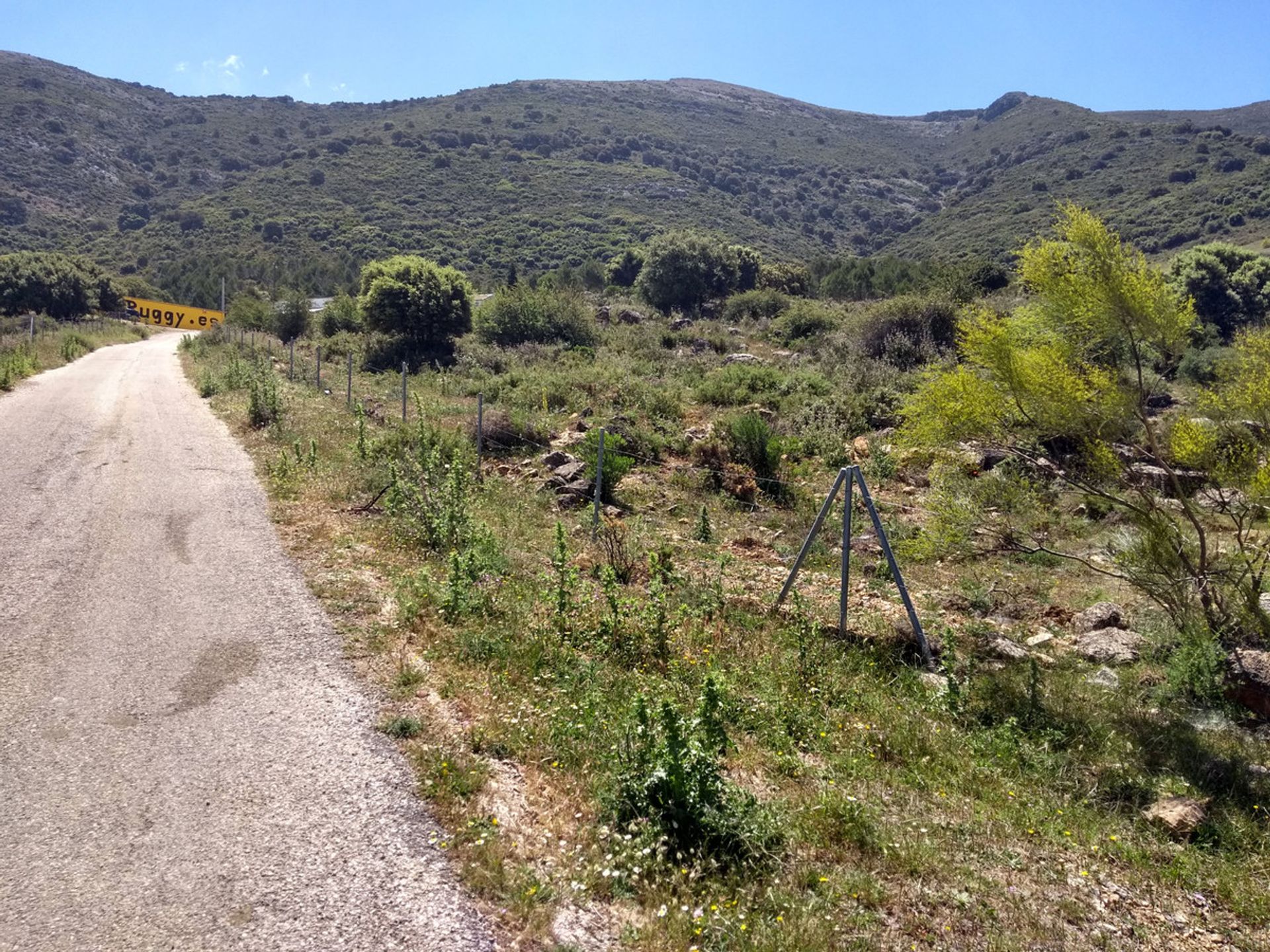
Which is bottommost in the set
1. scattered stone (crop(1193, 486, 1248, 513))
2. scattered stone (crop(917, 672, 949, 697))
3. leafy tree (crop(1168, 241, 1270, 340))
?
scattered stone (crop(917, 672, 949, 697))

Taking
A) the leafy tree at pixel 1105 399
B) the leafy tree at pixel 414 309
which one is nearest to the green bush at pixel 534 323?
the leafy tree at pixel 414 309

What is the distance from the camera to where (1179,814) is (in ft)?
15.4

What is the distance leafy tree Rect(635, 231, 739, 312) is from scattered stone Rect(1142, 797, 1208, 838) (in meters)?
35.5

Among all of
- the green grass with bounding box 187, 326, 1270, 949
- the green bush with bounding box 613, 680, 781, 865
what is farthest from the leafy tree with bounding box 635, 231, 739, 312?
the green bush with bounding box 613, 680, 781, 865

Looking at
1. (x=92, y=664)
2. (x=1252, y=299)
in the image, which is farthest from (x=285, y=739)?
(x=1252, y=299)

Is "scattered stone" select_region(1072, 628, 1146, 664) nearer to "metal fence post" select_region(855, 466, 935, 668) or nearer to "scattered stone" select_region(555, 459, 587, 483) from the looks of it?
"metal fence post" select_region(855, 466, 935, 668)

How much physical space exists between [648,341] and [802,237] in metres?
52.6

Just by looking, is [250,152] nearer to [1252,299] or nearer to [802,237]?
[802,237]

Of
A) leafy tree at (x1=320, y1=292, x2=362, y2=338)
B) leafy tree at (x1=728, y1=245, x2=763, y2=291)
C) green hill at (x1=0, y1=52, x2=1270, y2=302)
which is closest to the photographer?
leafy tree at (x1=320, y1=292, x2=362, y2=338)

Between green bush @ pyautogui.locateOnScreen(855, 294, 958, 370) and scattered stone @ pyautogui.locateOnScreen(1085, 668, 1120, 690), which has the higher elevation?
green bush @ pyautogui.locateOnScreen(855, 294, 958, 370)

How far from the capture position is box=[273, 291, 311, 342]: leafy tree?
33156 millimetres

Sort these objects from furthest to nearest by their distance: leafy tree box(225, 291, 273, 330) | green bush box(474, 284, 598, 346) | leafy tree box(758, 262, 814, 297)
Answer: leafy tree box(758, 262, 814, 297)
leafy tree box(225, 291, 273, 330)
green bush box(474, 284, 598, 346)

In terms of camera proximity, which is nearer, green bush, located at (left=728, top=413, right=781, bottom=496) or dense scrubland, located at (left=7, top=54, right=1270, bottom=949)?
dense scrubland, located at (left=7, top=54, right=1270, bottom=949)

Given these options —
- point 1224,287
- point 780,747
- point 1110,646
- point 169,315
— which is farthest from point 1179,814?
point 169,315
